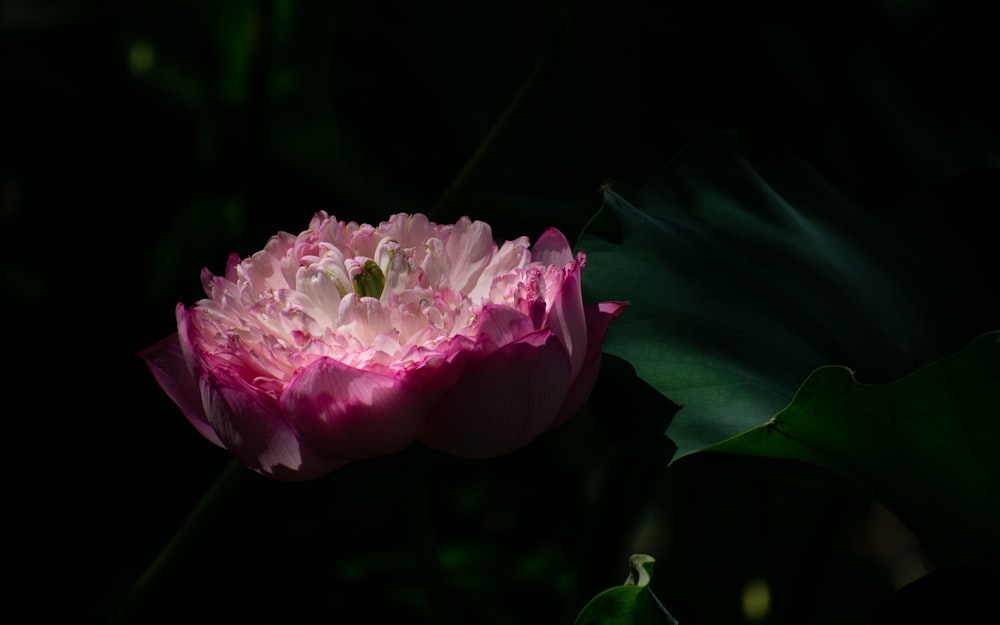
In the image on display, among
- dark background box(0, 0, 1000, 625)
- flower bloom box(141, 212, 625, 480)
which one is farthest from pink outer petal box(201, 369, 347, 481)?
dark background box(0, 0, 1000, 625)

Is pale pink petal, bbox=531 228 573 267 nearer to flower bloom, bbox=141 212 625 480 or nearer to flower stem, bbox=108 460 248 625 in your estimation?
flower bloom, bbox=141 212 625 480

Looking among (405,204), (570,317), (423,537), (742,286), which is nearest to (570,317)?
(570,317)

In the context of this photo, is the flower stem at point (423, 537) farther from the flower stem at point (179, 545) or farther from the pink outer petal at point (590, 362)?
the flower stem at point (179, 545)

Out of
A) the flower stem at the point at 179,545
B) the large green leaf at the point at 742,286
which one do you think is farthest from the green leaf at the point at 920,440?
the flower stem at the point at 179,545

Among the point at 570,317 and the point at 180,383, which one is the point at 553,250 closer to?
the point at 570,317

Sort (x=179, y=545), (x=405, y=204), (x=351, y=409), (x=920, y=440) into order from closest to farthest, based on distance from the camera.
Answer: (x=351, y=409)
(x=920, y=440)
(x=179, y=545)
(x=405, y=204)

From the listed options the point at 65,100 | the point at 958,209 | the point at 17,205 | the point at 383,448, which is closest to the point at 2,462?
the point at 17,205
